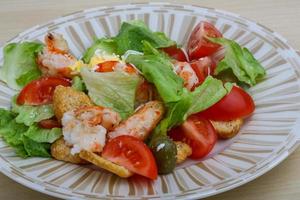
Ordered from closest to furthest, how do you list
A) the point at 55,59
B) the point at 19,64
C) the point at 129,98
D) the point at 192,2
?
the point at 129,98 → the point at 55,59 → the point at 19,64 → the point at 192,2

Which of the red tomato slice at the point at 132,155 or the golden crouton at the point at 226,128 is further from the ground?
the red tomato slice at the point at 132,155

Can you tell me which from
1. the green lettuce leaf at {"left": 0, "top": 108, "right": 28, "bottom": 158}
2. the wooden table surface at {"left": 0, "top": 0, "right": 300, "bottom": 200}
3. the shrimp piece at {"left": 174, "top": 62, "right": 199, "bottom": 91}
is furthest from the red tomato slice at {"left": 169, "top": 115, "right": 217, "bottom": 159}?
the wooden table surface at {"left": 0, "top": 0, "right": 300, "bottom": 200}

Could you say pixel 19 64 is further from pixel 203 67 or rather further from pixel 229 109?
pixel 229 109

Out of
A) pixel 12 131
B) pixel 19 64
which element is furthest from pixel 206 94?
pixel 19 64

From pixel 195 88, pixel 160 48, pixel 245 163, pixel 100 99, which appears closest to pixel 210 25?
pixel 160 48

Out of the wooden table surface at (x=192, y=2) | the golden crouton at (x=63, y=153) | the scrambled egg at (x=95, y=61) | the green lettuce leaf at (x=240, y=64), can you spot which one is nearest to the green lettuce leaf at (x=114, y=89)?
the scrambled egg at (x=95, y=61)

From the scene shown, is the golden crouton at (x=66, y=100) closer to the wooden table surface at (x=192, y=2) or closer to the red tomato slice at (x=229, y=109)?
the red tomato slice at (x=229, y=109)
